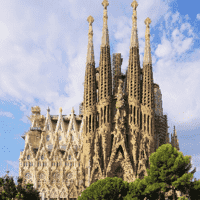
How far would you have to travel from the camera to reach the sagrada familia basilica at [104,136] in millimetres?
41062

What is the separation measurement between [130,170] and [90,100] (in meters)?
9.96

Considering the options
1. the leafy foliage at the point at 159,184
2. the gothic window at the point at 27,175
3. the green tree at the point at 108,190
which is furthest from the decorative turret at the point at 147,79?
the gothic window at the point at 27,175

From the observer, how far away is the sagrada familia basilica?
41062mm

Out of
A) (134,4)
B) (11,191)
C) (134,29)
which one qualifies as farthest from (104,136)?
(134,4)

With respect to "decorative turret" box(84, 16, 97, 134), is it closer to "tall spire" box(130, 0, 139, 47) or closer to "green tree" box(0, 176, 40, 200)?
"tall spire" box(130, 0, 139, 47)

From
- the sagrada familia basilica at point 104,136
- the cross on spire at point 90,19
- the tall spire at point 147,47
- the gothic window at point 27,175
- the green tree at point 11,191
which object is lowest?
the green tree at point 11,191

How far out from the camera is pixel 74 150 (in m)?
47.6

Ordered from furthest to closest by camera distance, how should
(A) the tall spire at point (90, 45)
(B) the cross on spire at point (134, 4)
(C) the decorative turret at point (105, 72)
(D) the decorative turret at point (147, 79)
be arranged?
(B) the cross on spire at point (134, 4) → (A) the tall spire at point (90, 45) → (D) the decorative turret at point (147, 79) → (C) the decorative turret at point (105, 72)

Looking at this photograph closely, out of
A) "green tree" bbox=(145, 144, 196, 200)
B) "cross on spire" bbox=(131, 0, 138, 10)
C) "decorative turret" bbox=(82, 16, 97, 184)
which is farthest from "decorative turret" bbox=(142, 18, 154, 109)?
"green tree" bbox=(145, 144, 196, 200)

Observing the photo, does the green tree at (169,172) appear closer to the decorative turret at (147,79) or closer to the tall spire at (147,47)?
the decorative turret at (147,79)

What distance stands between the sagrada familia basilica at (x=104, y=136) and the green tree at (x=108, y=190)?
12.3 meters

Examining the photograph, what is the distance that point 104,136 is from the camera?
41812 mm

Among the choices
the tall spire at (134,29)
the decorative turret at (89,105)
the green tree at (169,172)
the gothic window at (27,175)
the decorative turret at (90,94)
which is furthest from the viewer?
the gothic window at (27,175)

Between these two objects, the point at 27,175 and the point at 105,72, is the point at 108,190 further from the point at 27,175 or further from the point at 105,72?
the point at 27,175
